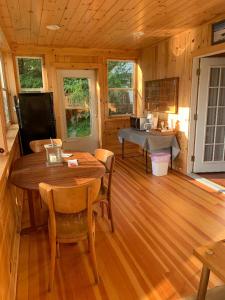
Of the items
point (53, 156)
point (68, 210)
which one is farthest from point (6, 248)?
point (53, 156)

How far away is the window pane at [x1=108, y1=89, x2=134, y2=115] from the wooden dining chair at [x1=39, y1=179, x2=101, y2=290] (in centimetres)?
385

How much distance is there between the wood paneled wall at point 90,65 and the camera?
15.1ft

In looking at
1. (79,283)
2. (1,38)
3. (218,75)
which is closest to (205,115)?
(218,75)

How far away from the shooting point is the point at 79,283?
71.8 inches

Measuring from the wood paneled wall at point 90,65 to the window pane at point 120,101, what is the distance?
17cm

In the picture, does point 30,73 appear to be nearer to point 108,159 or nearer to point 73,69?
point 73,69

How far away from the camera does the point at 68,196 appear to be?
164 cm

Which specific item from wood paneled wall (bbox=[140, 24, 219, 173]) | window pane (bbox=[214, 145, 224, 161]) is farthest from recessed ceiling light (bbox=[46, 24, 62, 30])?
window pane (bbox=[214, 145, 224, 161])

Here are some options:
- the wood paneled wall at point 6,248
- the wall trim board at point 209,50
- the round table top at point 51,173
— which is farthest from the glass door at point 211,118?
the wood paneled wall at point 6,248

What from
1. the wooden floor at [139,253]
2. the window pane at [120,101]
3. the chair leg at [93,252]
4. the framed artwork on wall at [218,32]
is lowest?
the wooden floor at [139,253]

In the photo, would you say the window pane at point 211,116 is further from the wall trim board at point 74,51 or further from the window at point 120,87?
the wall trim board at point 74,51

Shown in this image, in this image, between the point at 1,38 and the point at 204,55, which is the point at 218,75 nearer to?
the point at 204,55

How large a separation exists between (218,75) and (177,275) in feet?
10.6

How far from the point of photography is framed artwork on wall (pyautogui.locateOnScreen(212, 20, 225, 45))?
120 inches
